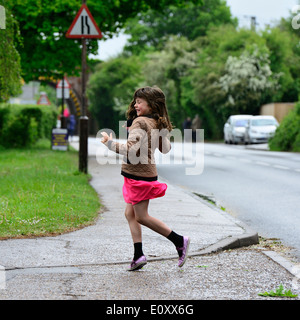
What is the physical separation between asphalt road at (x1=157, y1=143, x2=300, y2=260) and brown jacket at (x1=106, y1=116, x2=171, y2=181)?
2020 mm

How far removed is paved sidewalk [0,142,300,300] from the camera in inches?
202

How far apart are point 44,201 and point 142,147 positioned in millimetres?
4040

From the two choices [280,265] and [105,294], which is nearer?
[105,294]

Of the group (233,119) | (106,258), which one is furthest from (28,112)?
(106,258)

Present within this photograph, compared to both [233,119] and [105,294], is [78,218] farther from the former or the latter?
[233,119]

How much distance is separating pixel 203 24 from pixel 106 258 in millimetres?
74222

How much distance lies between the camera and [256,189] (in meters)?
13.4

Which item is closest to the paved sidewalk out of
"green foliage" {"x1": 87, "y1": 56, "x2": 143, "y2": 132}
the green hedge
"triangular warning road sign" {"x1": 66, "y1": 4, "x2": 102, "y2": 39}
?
"triangular warning road sign" {"x1": 66, "y1": 4, "x2": 102, "y2": 39}

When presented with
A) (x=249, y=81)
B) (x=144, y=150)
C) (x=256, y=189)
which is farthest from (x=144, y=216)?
(x=249, y=81)

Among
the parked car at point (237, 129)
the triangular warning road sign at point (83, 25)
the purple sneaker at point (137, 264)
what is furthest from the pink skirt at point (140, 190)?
the parked car at point (237, 129)

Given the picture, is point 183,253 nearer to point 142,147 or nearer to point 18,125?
point 142,147

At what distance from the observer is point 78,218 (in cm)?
841

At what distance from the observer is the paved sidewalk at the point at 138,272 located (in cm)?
513

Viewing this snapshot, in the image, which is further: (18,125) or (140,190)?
(18,125)
